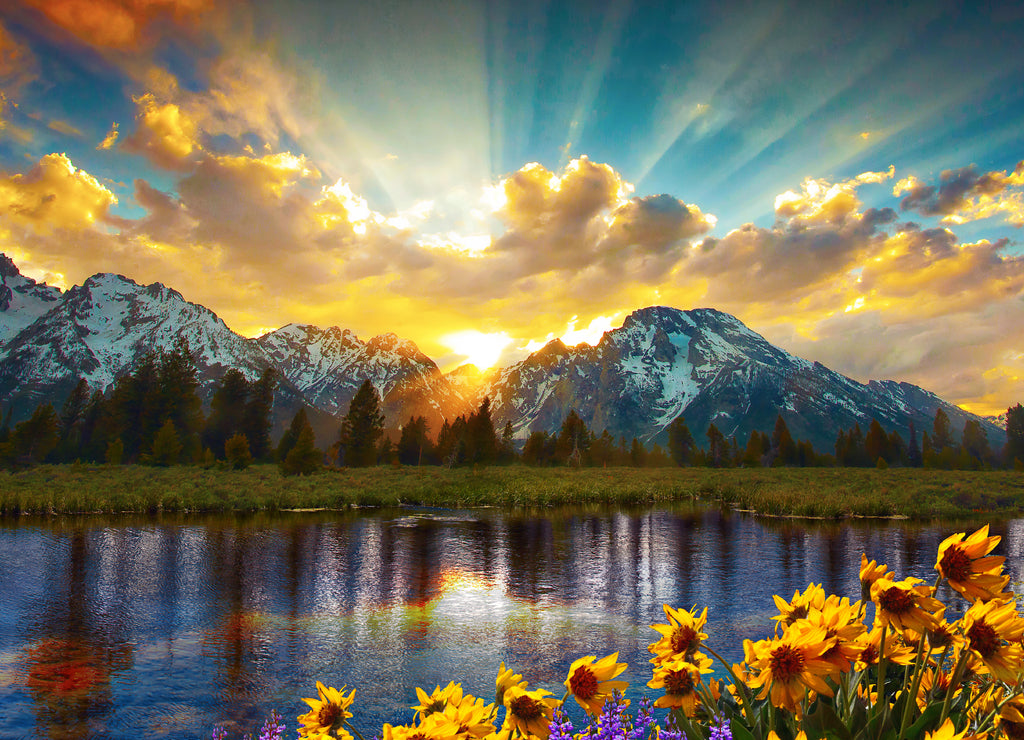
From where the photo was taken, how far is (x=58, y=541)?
18.6 meters

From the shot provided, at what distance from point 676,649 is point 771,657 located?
1.65 ft

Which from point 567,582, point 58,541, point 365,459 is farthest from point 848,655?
point 365,459

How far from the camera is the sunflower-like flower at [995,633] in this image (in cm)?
188

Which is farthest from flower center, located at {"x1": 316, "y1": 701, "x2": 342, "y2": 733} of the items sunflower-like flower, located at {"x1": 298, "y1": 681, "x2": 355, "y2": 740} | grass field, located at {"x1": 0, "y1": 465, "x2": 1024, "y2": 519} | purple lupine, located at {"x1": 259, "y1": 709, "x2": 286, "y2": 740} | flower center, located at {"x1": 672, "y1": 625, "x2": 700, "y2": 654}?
grass field, located at {"x1": 0, "y1": 465, "x2": 1024, "y2": 519}

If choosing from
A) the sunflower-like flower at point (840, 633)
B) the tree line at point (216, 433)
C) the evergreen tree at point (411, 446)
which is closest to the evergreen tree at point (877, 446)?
the tree line at point (216, 433)

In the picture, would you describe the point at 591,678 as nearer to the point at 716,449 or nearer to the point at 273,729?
the point at 273,729

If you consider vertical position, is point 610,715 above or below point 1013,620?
below

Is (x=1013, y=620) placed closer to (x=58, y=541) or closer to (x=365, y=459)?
(x=58, y=541)

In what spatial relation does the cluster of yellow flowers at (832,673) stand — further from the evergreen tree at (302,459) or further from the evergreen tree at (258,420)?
the evergreen tree at (258,420)

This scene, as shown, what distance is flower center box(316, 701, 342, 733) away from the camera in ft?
6.86

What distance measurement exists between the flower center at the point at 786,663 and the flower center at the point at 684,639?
1.36 ft

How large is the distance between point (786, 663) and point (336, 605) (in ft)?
39.2

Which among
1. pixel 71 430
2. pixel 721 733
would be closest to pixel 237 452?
pixel 71 430

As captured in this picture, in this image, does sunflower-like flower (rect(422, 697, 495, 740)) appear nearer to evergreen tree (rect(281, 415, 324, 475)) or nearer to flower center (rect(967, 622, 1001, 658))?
flower center (rect(967, 622, 1001, 658))
